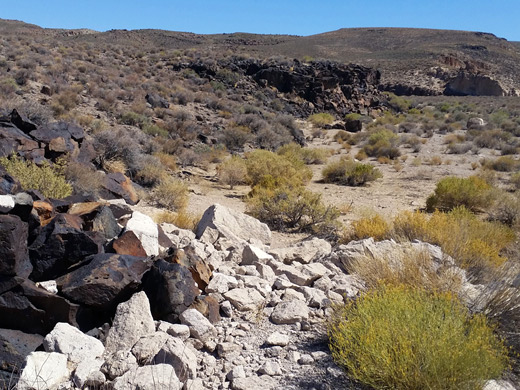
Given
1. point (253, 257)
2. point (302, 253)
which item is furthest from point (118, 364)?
point (302, 253)

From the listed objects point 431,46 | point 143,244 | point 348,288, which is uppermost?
point 431,46

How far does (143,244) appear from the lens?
502 centimetres

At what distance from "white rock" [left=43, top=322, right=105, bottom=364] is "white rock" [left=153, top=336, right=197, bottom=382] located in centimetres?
50

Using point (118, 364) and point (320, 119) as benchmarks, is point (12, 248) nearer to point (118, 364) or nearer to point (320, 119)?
point (118, 364)

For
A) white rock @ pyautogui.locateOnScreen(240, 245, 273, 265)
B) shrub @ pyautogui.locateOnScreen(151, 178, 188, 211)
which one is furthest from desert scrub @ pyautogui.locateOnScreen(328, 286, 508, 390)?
shrub @ pyautogui.locateOnScreen(151, 178, 188, 211)

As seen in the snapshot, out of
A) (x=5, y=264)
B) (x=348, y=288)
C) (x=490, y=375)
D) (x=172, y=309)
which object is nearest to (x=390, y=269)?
(x=348, y=288)

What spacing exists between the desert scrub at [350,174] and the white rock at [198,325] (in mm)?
11024

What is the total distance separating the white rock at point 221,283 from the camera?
15.3ft

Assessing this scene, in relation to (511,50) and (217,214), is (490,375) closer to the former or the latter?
(217,214)

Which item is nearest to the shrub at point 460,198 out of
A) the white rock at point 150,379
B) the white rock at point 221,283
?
the white rock at point 221,283

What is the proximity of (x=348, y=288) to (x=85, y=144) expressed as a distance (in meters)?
8.26

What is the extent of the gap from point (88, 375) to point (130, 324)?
0.61 meters

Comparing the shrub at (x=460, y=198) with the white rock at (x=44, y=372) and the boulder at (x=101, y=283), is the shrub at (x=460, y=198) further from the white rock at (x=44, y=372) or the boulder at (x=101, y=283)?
the white rock at (x=44, y=372)

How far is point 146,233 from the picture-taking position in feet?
17.0
